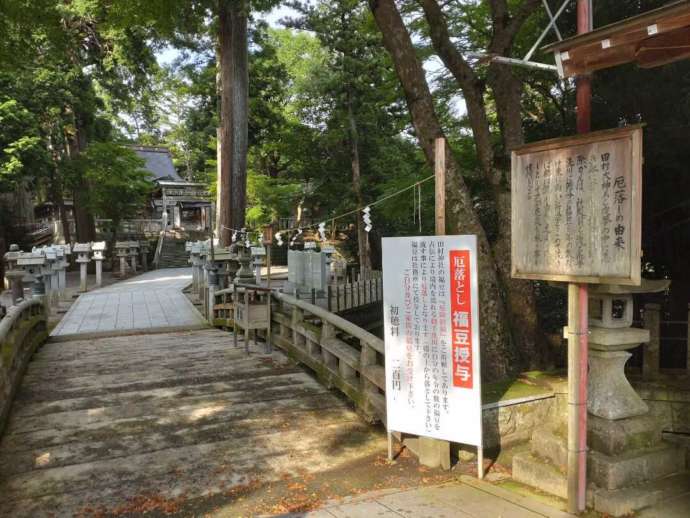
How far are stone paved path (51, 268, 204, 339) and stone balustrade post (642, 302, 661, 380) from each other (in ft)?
30.9

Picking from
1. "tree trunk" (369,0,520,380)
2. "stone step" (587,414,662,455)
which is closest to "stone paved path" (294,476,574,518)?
"stone step" (587,414,662,455)

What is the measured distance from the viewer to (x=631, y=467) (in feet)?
12.5

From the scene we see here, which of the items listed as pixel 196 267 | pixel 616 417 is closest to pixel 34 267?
pixel 196 267

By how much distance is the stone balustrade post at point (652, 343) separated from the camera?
5199mm

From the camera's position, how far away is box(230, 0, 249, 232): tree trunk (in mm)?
17005

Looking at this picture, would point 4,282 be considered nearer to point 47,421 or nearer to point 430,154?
point 47,421

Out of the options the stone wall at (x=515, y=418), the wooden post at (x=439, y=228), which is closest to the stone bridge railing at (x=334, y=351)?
the wooden post at (x=439, y=228)

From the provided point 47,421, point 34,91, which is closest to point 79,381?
point 47,421

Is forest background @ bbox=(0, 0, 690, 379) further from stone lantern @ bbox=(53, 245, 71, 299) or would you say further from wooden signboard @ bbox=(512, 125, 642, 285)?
stone lantern @ bbox=(53, 245, 71, 299)

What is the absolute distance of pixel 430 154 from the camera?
5.84 meters

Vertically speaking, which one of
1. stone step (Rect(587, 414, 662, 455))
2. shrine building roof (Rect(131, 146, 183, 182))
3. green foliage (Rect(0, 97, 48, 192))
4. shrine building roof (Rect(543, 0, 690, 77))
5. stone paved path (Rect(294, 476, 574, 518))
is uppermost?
shrine building roof (Rect(131, 146, 183, 182))

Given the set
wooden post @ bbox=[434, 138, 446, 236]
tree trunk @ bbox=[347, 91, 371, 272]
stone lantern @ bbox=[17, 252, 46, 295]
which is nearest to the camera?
wooden post @ bbox=[434, 138, 446, 236]

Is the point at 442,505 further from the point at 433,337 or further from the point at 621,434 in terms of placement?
the point at 621,434

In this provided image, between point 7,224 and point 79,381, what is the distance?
84.5ft
